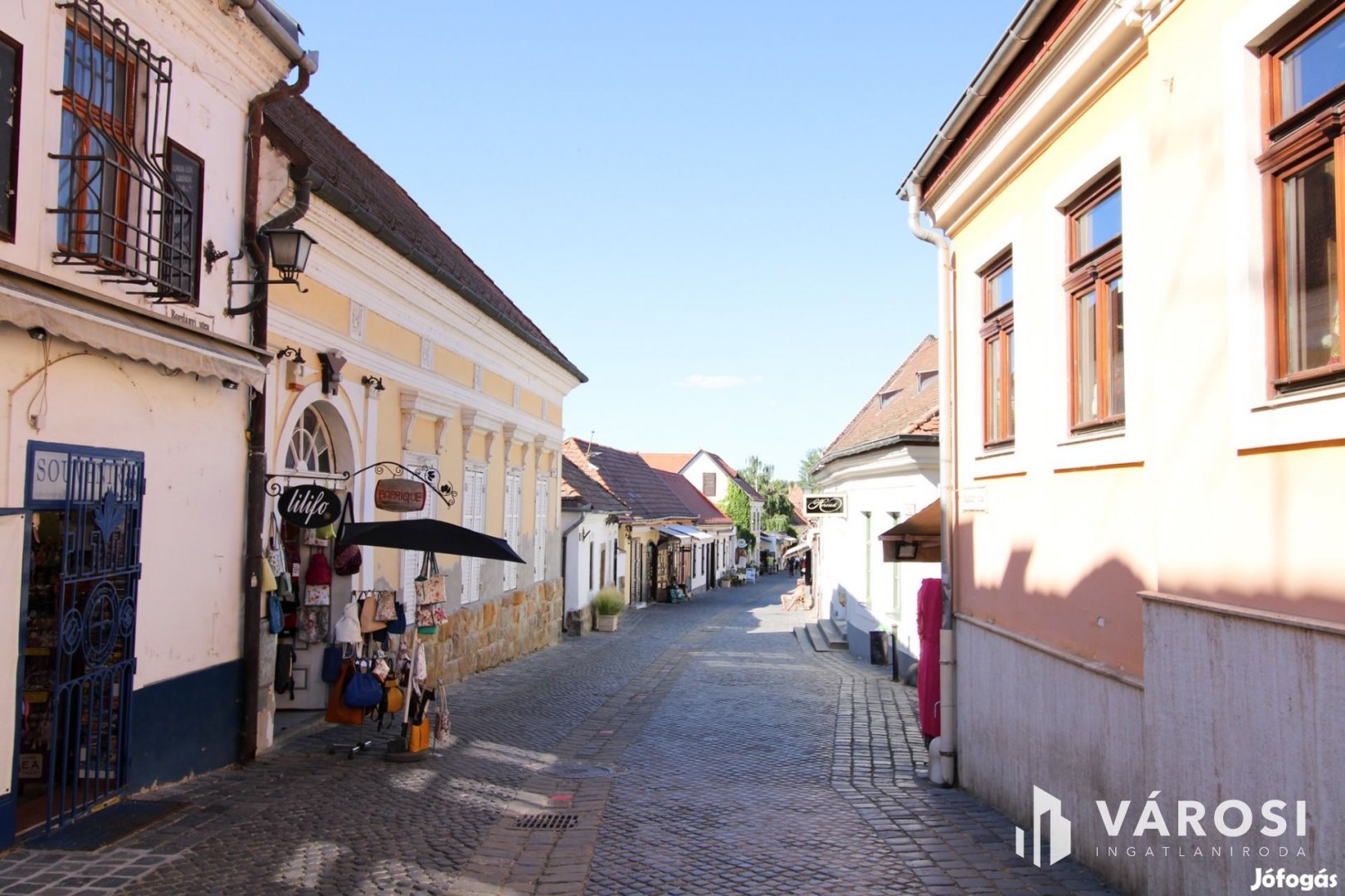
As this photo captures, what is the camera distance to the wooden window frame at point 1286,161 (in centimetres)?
431

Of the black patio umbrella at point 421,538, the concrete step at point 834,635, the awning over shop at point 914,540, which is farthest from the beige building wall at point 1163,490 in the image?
the concrete step at point 834,635

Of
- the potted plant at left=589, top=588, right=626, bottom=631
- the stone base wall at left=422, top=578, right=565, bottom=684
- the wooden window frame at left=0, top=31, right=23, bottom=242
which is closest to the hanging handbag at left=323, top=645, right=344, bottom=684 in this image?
the stone base wall at left=422, top=578, right=565, bottom=684

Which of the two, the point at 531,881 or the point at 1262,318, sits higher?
the point at 1262,318

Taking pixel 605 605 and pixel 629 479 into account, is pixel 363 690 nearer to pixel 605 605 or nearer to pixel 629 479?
pixel 605 605

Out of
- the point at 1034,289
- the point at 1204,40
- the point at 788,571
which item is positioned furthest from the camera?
the point at 788,571

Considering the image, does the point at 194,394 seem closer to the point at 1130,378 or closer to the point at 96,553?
the point at 96,553

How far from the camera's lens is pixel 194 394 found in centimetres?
830

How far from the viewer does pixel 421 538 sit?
32.9 ft

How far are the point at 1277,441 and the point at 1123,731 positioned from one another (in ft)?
7.08

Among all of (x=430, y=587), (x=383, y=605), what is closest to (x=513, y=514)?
(x=430, y=587)

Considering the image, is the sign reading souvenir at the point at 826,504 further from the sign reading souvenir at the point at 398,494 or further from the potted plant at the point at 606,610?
the sign reading souvenir at the point at 398,494

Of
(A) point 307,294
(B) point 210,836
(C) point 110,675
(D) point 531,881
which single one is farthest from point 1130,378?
(A) point 307,294

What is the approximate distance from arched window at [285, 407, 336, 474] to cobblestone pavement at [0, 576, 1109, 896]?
2678 millimetres

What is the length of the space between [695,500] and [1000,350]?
5112 centimetres
